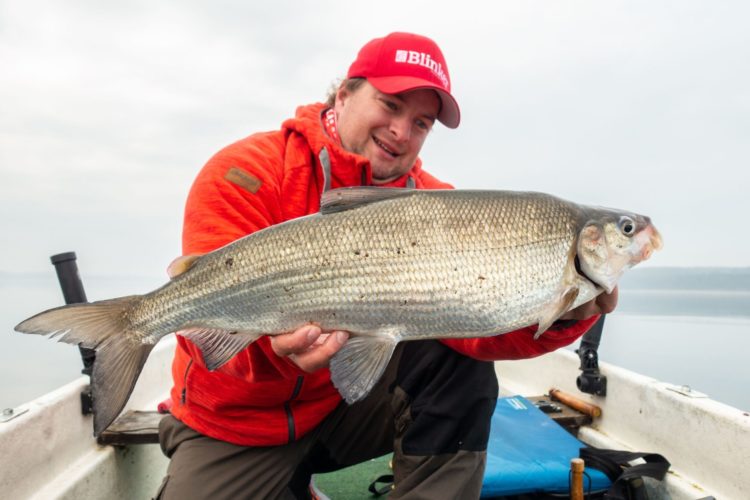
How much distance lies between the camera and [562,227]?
7.04ft

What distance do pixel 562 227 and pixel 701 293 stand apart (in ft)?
79.7

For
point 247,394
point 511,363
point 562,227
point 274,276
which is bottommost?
point 511,363

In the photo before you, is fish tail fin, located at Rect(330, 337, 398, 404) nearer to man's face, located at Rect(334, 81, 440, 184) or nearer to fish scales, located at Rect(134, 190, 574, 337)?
fish scales, located at Rect(134, 190, 574, 337)

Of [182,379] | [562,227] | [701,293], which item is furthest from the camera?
[701,293]

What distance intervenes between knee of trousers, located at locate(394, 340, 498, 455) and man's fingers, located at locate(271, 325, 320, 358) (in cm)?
98

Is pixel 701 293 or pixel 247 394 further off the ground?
pixel 247 394

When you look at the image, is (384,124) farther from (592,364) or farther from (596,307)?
(592,364)

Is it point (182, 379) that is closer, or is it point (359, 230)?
point (359, 230)

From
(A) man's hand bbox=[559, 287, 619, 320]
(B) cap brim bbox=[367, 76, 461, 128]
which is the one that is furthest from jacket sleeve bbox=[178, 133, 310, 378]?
→ (A) man's hand bbox=[559, 287, 619, 320]

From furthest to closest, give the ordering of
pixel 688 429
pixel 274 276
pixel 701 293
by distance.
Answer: pixel 701 293, pixel 688 429, pixel 274 276

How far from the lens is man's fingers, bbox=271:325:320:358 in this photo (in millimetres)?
1988

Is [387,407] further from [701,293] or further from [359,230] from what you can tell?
Answer: [701,293]

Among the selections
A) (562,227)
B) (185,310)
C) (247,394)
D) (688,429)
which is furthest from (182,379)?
(688,429)

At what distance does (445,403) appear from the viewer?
2.67 m
